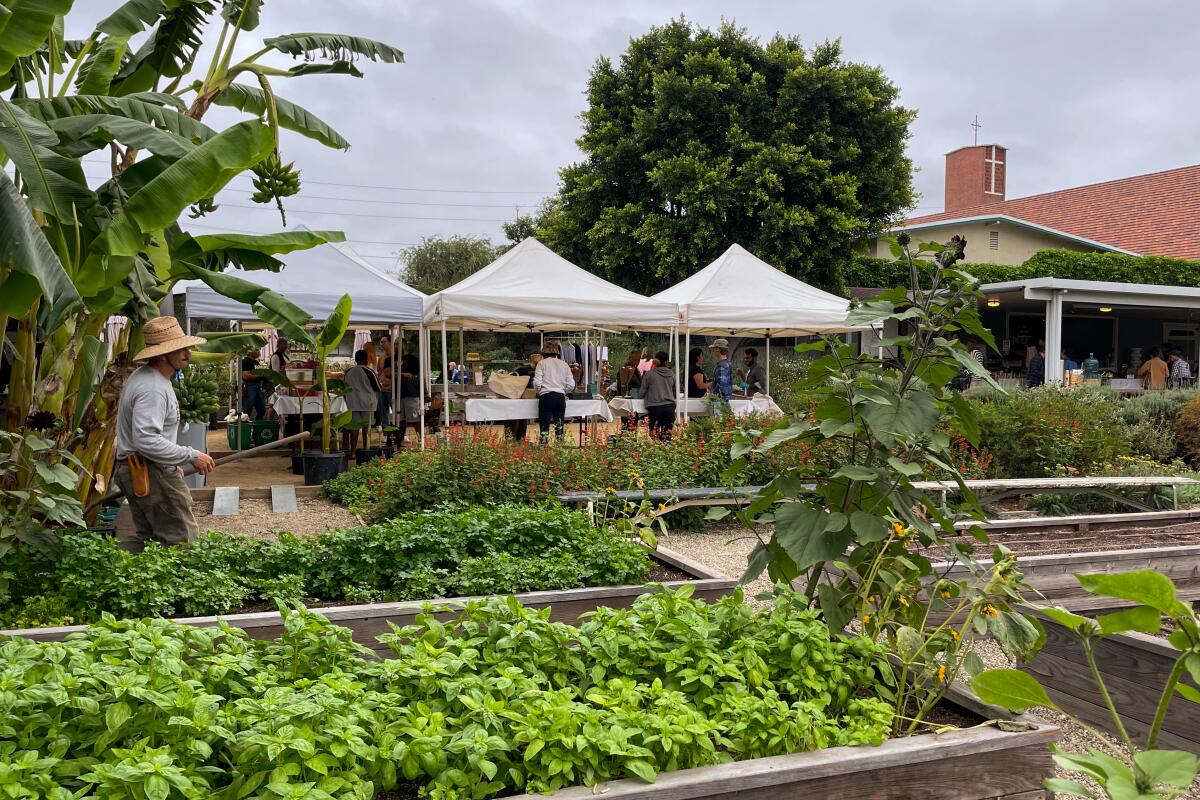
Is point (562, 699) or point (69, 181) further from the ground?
point (69, 181)

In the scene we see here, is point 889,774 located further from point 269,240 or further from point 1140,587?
point 269,240

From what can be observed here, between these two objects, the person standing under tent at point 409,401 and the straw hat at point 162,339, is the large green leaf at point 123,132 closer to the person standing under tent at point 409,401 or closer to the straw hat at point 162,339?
the straw hat at point 162,339

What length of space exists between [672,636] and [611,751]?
739mm

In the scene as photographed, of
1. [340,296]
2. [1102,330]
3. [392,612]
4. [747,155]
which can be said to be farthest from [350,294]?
[1102,330]

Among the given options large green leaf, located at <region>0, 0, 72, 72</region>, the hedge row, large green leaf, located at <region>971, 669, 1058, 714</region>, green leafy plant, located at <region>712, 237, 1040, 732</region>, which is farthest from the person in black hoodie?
the hedge row

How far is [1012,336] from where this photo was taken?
1030 inches

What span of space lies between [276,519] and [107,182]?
389cm

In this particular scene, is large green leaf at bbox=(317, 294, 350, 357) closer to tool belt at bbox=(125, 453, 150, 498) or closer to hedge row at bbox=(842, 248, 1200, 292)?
Result: tool belt at bbox=(125, 453, 150, 498)

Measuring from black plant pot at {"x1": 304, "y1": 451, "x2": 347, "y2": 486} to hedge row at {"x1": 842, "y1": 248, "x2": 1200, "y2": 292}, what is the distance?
55.6 ft

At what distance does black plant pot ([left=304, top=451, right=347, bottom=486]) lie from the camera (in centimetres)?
1072

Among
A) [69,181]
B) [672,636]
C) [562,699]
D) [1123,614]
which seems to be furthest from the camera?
[69,181]

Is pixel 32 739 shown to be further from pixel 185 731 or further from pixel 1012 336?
pixel 1012 336

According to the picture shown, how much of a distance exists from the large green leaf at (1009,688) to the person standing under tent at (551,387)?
36.6ft

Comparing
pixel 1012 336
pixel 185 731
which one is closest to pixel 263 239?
pixel 185 731
